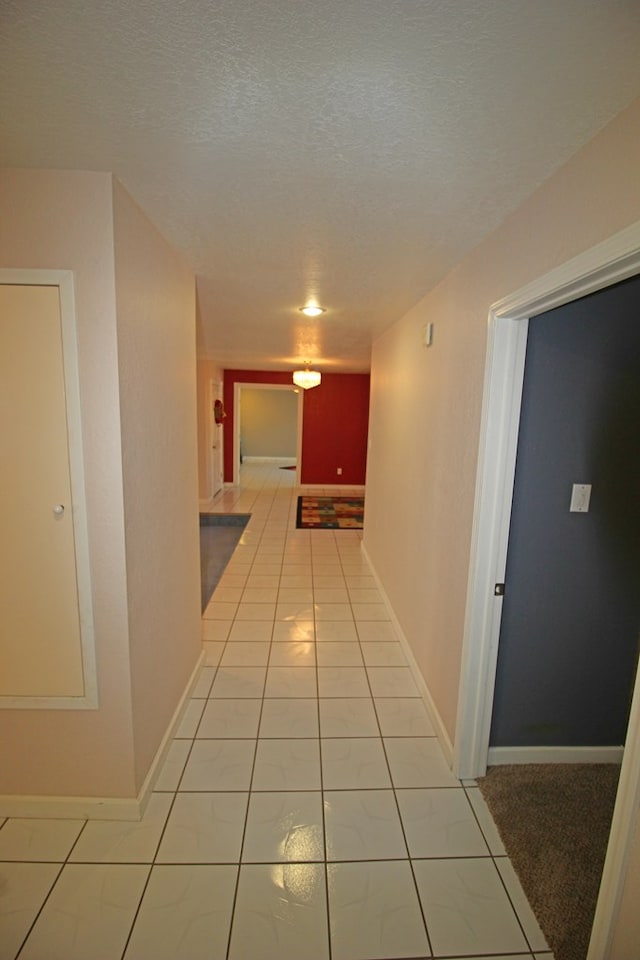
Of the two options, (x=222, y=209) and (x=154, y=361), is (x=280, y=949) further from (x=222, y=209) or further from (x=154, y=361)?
(x=222, y=209)

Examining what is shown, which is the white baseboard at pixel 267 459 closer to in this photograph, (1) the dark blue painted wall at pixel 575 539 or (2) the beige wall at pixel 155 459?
(2) the beige wall at pixel 155 459

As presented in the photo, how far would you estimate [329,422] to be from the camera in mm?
8031

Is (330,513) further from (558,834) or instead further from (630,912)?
(630,912)

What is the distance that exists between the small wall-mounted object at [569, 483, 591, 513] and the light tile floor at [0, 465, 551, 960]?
50.3 inches

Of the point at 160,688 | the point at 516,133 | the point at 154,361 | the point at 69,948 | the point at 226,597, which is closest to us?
the point at 516,133

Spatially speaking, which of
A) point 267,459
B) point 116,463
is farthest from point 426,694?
point 267,459

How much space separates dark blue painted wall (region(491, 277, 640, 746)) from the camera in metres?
1.68

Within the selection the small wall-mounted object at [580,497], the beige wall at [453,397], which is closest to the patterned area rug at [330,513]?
the beige wall at [453,397]

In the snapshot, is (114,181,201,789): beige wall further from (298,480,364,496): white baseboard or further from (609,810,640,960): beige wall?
(298,480,364,496): white baseboard

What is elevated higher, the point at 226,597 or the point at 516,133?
the point at 516,133

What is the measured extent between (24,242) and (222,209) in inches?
25.0

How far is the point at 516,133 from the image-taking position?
105 cm

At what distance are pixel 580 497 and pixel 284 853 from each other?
→ 1763 mm

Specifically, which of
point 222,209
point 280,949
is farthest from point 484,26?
point 280,949
